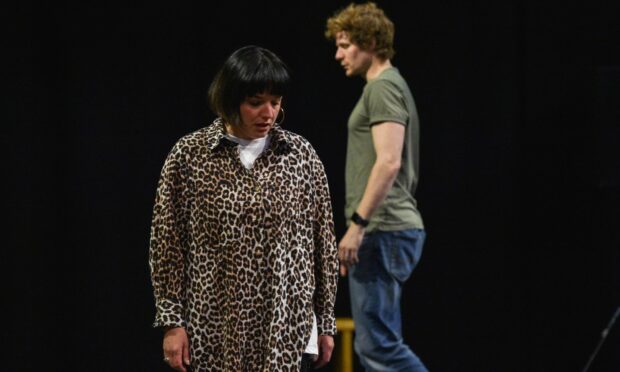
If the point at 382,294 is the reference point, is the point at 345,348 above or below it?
below

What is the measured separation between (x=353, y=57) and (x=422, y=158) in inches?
39.2

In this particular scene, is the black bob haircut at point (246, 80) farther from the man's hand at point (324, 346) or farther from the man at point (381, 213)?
the man at point (381, 213)

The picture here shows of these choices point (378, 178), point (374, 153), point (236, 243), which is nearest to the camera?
point (236, 243)

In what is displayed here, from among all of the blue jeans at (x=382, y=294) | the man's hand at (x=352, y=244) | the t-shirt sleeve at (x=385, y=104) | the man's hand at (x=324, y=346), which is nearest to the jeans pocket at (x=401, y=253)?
the blue jeans at (x=382, y=294)

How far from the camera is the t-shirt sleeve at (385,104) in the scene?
3238mm

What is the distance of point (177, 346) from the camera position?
86.3 inches

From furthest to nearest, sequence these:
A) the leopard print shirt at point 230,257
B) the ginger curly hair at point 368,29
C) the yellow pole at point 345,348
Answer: the yellow pole at point 345,348
the ginger curly hair at point 368,29
the leopard print shirt at point 230,257

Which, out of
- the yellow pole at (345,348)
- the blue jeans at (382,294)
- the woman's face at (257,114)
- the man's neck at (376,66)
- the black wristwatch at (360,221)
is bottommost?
the yellow pole at (345,348)

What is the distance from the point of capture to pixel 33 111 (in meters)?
3.83

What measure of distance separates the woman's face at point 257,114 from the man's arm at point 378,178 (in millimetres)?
1009

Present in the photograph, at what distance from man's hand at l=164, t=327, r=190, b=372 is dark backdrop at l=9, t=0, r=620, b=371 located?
71.3 inches

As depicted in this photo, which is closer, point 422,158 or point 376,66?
point 376,66

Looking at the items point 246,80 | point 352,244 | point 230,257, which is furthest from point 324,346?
point 352,244

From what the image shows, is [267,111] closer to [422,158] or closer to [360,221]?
[360,221]
